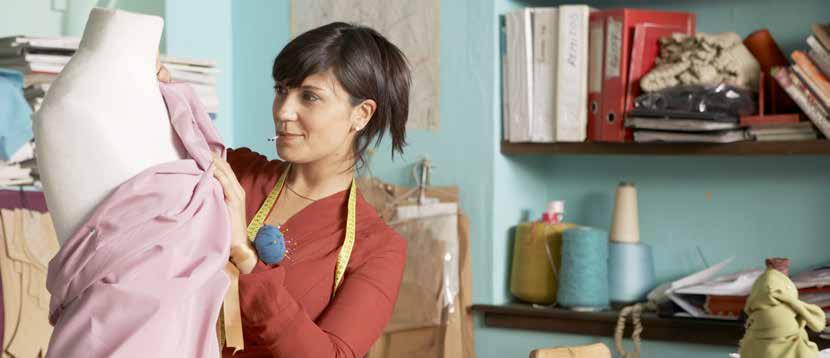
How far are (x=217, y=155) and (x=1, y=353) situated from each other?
1.43 meters

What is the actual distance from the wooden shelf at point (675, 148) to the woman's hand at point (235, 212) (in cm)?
171

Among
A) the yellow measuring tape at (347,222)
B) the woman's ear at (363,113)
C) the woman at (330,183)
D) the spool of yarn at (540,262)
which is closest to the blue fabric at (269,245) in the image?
the woman at (330,183)

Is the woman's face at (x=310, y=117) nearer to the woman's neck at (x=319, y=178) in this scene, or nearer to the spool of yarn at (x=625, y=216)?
the woman's neck at (x=319, y=178)

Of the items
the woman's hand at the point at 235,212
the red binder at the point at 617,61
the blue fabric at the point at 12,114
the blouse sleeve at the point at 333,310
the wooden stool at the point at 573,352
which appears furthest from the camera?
the red binder at the point at 617,61

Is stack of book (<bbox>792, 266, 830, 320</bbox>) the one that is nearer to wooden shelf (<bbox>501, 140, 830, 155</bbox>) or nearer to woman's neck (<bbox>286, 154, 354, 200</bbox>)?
wooden shelf (<bbox>501, 140, 830, 155</bbox>)

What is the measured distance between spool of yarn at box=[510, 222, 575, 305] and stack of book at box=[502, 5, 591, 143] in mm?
262

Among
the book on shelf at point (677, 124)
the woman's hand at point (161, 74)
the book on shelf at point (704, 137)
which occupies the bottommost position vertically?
the book on shelf at point (704, 137)

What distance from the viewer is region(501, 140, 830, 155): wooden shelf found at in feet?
9.39

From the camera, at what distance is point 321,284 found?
198cm

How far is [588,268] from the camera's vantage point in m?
3.11

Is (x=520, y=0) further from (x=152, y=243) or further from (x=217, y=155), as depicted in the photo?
A: (x=152, y=243)

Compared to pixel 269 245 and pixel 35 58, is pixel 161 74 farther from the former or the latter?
pixel 35 58

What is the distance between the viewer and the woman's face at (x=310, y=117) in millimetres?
1945

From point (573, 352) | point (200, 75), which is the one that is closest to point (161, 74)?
point (573, 352)
